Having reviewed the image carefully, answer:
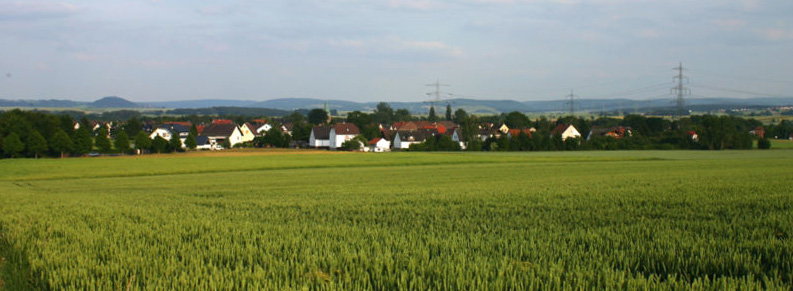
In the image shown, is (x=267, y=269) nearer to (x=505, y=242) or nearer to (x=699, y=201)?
(x=505, y=242)

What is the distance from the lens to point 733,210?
1125 cm

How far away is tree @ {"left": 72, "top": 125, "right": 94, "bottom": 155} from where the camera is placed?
3063 inches

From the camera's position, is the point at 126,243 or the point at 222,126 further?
the point at 222,126

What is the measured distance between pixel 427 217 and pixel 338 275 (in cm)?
559

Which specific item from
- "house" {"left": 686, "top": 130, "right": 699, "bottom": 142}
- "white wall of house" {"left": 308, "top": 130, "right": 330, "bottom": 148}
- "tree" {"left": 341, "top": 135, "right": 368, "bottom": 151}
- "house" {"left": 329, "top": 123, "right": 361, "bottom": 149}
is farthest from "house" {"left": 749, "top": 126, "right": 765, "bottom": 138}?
"white wall of house" {"left": 308, "top": 130, "right": 330, "bottom": 148}

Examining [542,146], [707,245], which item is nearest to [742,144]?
[542,146]

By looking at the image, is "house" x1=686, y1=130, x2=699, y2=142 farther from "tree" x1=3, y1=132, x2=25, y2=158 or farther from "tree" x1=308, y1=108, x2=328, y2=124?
"tree" x1=308, y1=108, x2=328, y2=124

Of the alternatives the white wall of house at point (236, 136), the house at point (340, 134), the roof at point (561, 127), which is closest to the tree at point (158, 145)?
the house at point (340, 134)

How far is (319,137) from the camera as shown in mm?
126688

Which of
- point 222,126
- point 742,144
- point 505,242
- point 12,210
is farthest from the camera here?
point 222,126

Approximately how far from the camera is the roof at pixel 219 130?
134125 millimetres

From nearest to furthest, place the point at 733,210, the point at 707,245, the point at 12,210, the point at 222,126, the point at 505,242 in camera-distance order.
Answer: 1. the point at 707,245
2. the point at 505,242
3. the point at 733,210
4. the point at 12,210
5. the point at 222,126

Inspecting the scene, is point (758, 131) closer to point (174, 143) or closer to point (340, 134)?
point (340, 134)

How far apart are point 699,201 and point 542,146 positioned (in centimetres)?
8503
